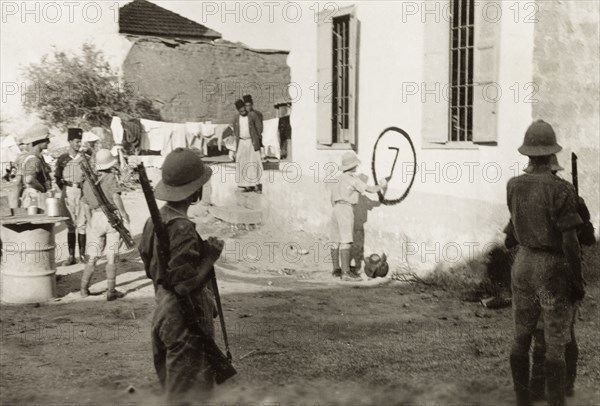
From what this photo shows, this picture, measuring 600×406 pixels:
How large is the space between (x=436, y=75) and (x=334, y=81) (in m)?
2.98

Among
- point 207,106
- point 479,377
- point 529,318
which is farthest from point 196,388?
point 207,106

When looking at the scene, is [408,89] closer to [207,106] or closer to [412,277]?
[412,277]

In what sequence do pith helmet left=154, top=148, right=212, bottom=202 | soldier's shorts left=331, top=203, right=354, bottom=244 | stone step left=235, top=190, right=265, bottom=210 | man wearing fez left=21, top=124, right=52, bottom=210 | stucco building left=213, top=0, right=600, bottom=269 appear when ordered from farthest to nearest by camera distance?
1. stone step left=235, top=190, right=265, bottom=210
2. soldier's shorts left=331, top=203, right=354, bottom=244
3. man wearing fez left=21, top=124, right=52, bottom=210
4. stucco building left=213, top=0, right=600, bottom=269
5. pith helmet left=154, top=148, right=212, bottom=202

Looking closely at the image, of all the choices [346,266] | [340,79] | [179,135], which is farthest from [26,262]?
[179,135]

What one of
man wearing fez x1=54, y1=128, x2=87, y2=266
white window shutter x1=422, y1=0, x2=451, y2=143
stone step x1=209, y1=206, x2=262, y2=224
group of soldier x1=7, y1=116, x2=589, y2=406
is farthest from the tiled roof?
group of soldier x1=7, y1=116, x2=589, y2=406

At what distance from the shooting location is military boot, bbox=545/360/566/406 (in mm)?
5000

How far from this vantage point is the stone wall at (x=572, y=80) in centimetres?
888

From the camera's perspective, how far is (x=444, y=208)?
10430 millimetres

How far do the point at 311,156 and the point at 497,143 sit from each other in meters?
4.88

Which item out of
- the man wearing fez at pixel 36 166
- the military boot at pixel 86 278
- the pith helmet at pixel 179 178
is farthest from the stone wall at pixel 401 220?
the pith helmet at pixel 179 178

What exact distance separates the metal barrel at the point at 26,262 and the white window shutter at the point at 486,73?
5.41 metres

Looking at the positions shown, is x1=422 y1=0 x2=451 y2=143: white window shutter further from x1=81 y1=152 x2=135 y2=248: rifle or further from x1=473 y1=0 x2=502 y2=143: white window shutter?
x1=81 y1=152 x2=135 y2=248: rifle

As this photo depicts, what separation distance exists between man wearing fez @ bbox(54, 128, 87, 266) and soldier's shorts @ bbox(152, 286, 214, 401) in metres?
7.03

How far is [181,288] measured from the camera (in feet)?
13.4
